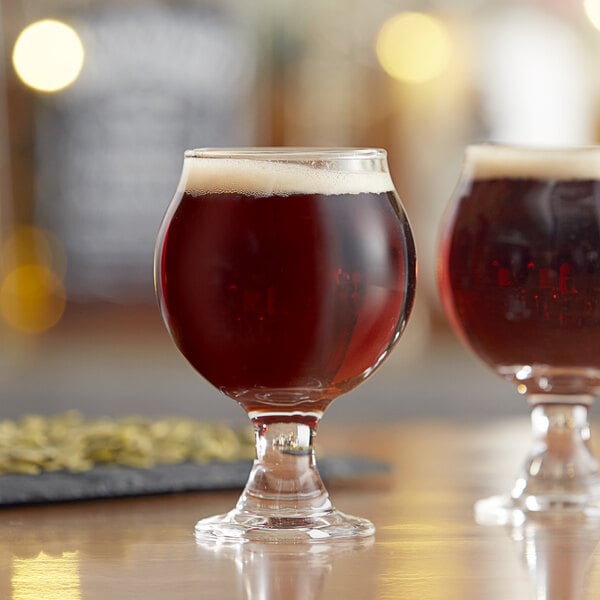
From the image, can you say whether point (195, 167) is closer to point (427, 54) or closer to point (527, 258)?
point (527, 258)

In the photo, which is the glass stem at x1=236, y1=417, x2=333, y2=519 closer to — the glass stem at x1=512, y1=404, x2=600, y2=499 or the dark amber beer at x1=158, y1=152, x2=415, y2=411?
the dark amber beer at x1=158, y1=152, x2=415, y2=411

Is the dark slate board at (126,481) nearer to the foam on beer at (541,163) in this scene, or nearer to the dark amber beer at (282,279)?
the dark amber beer at (282,279)

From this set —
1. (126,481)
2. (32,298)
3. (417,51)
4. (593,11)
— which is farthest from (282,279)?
(593,11)

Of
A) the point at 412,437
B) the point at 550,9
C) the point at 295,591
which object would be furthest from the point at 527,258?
the point at 550,9

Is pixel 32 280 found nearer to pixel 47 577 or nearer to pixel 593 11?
pixel 593 11

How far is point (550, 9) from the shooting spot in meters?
3.66

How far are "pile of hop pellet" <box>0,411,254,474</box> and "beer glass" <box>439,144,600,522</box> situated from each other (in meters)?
0.23

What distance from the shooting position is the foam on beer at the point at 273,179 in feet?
2.56

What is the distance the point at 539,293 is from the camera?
90 centimetres

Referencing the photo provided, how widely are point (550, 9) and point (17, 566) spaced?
127 inches

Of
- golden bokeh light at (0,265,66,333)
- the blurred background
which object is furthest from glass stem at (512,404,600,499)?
golden bokeh light at (0,265,66,333)

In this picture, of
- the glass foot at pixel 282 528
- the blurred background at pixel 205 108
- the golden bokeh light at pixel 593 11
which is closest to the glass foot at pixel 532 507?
the glass foot at pixel 282 528

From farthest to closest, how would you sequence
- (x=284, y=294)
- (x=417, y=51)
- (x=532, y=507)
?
(x=417, y=51) < (x=532, y=507) < (x=284, y=294)

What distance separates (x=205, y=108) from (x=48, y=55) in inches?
17.4
